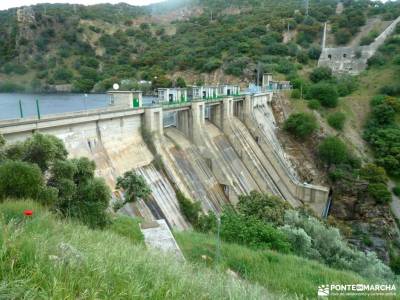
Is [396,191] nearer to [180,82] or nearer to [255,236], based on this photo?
[255,236]

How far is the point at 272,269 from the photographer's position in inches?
323

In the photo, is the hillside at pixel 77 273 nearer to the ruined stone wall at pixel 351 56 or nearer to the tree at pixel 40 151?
the tree at pixel 40 151

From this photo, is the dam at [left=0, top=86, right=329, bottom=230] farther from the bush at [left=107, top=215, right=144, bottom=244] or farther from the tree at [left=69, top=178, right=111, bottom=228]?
the bush at [left=107, top=215, right=144, bottom=244]

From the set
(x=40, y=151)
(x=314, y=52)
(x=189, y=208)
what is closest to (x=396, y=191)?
(x=189, y=208)

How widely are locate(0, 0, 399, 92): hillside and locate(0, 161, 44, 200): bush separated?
5183cm

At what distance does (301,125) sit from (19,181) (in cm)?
3249

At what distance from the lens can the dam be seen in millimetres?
15227

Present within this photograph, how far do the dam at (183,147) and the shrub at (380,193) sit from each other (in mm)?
4190

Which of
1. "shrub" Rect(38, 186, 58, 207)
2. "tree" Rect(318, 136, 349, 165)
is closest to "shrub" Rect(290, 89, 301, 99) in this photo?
"tree" Rect(318, 136, 349, 165)

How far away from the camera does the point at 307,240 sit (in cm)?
1236

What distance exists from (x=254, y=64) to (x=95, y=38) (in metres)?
54.4

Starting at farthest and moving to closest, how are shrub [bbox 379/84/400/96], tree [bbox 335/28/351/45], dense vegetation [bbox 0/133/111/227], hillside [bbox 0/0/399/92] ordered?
tree [bbox 335/28/351/45] < hillside [bbox 0/0/399/92] < shrub [bbox 379/84/400/96] < dense vegetation [bbox 0/133/111/227]

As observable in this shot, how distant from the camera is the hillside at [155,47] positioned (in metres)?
62.0

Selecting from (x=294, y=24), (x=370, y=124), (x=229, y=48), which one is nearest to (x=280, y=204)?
(x=370, y=124)
